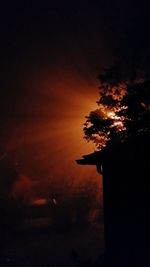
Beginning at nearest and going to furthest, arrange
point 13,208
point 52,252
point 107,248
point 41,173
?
1. point 107,248
2. point 52,252
3. point 13,208
4. point 41,173

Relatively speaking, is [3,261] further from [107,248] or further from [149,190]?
[149,190]

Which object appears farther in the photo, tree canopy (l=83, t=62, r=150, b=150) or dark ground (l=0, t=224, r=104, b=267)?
dark ground (l=0, t=224, r=104, b=267)

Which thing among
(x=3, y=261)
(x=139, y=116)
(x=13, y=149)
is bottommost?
(x=3, y=261)

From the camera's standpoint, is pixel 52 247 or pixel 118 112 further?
pixel 52 247

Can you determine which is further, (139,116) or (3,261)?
(3,261)

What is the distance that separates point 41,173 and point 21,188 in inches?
441

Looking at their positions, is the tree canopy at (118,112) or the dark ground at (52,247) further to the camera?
the dark ground at (52,247)

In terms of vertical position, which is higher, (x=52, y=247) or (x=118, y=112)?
(x=118, y=112)

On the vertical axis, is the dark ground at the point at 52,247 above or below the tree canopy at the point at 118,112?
below

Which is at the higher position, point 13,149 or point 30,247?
point 13,149

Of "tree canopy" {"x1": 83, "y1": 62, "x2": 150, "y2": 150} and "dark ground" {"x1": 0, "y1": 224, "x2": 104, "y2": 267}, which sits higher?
"tree canopy" {"x1": 83, "y1": 62, "x2": 150, "y2": 150}

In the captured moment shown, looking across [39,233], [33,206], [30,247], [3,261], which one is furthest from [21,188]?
[3,261]

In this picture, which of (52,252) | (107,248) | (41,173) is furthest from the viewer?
(41,173)

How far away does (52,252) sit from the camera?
76.5ft
